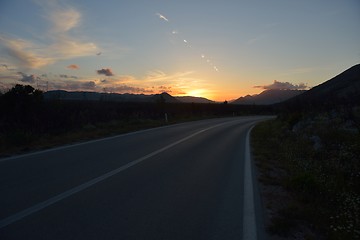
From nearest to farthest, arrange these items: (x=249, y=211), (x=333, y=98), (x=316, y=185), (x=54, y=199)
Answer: (x=249, y=211) < (x=54, y=199) < (x=316, y=185) < (x=333, y=98)

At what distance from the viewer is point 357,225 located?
202 inches

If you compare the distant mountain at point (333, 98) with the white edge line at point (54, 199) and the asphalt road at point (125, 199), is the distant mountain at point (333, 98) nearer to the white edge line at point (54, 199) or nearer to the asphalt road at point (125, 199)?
the asphalt road at point (125, 199)

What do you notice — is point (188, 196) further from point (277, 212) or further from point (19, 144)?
point (19, 144)

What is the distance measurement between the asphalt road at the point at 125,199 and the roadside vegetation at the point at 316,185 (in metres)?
0.45

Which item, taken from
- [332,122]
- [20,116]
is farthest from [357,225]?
[20,116]

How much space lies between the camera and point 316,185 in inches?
279

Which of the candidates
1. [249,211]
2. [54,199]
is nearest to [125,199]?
[54,199]

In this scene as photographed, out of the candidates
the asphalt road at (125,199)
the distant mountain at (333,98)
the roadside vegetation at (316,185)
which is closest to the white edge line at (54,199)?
the asphalt road at (125,199)

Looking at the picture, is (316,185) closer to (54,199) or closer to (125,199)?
(125,199)

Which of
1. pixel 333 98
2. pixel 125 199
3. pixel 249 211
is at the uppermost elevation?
pixel 333 98

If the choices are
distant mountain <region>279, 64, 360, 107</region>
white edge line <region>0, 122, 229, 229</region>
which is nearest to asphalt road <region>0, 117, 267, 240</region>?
white edge line <region>0, 122, 229, 229</region>

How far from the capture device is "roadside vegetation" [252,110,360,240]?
511 centimetres

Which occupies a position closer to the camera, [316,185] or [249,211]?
[249,211]

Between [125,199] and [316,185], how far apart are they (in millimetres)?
3770
